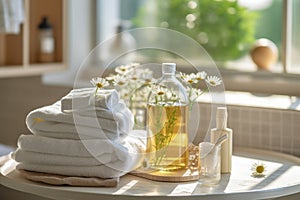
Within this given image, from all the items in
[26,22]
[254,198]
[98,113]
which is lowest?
[254,198]

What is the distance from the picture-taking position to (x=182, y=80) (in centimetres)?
183

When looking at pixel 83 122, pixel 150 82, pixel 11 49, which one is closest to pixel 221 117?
pixel 150 82

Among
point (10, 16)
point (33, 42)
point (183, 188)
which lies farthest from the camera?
point (33, 42)

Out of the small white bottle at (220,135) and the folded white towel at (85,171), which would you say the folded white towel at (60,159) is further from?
the small white bottle at (220,135)

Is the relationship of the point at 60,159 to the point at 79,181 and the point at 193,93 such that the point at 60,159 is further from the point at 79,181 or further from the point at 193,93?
the point at 193,93

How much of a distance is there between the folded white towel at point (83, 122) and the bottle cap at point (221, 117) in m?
0.24

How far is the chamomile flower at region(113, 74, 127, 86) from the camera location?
186 cm

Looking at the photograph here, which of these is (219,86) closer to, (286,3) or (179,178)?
(179,178)

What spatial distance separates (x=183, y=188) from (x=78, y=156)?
11.6 inches

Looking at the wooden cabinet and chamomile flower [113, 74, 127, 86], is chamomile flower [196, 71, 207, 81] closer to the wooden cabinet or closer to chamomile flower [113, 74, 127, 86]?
chamomile flower [113, 74, 127, 86]

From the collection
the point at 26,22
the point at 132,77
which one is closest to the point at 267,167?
the point at 132,77

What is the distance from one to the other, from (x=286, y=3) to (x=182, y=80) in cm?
74

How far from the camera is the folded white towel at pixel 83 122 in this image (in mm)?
1735

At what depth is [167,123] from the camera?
5.80ft
